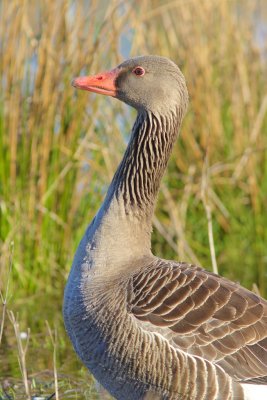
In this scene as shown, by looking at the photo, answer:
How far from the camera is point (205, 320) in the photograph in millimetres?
5762

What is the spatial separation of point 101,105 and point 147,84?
3177 millimetres

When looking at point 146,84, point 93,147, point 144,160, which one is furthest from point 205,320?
point 93,147

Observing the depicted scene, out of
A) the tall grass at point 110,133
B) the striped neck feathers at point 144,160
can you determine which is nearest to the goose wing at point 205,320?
the striped neck feathers at point 144,160

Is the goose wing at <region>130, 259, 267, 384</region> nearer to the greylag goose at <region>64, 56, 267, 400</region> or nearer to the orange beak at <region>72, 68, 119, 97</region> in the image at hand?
the greylag goose at <region>64, 56, 267, 400</region>

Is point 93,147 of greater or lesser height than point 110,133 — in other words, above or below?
below

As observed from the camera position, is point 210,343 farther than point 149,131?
No

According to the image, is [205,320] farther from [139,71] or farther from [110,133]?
[110,133]

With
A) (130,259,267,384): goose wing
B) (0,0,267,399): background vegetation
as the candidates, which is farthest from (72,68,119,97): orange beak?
(0,0,267,399): background vegetation

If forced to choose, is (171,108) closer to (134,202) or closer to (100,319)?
(134,202)

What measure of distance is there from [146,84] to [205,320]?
1.54 meters

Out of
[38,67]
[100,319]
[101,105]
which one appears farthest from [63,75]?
[100,319]

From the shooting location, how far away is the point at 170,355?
562cm

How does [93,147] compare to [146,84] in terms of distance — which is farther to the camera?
[93,147]

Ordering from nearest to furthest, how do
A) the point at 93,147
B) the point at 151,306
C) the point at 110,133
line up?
the point at 151,306, the point at 93,147, the point at 110,133
